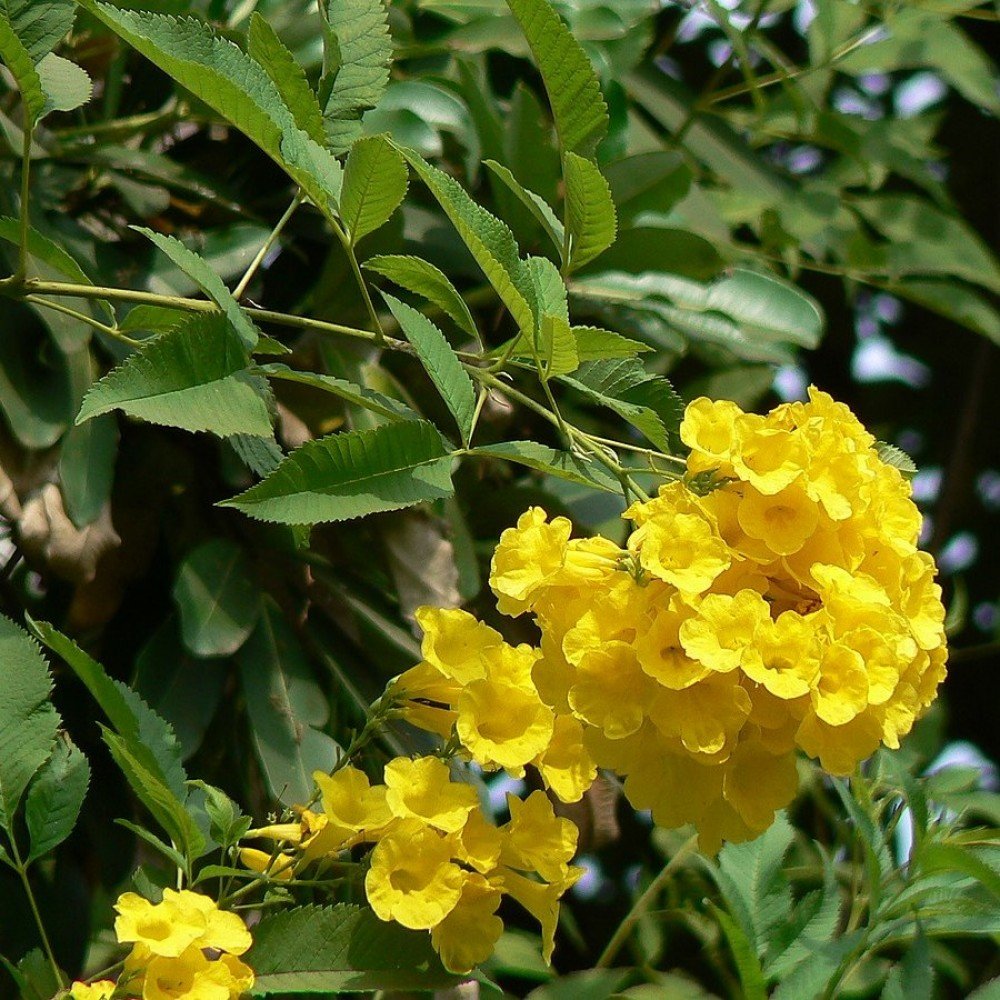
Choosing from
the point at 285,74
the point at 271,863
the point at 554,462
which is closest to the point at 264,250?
the point at 285,74

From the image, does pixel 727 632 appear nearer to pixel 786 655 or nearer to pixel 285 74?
pixel 786 655

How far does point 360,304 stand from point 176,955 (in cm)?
60

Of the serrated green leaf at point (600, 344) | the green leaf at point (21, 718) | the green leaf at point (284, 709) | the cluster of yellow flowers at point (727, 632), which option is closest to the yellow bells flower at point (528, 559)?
the cluster of yellow flowers at point (727, 632)

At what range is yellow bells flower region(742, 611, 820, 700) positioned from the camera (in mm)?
508

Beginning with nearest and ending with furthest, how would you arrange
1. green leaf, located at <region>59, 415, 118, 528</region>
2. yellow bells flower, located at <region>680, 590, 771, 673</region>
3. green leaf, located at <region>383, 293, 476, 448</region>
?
1. yellow bells flower, located at <region>680, 590, 771, 673</region>
2. green leaf, located at <region>383, 293, 476, 448</region>
3. green leaf, located at <region>59, 415, 118, 528</region>

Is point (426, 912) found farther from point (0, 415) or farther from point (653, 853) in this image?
point (653, 853)

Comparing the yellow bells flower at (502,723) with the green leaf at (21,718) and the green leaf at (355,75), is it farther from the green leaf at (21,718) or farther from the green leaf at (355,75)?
the green leaf at (355,75)

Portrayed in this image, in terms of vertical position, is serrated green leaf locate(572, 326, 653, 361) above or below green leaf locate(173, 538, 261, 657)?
above

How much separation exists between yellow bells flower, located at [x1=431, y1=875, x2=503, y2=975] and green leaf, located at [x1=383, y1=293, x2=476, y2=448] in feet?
0.64

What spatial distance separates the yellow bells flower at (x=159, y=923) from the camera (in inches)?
21.7

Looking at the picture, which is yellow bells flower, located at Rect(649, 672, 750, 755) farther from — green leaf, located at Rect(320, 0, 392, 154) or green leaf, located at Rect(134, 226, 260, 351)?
green leaf, located at Rect(320, 0, 392, 154)

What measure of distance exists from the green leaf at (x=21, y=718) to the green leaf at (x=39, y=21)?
0.28 m

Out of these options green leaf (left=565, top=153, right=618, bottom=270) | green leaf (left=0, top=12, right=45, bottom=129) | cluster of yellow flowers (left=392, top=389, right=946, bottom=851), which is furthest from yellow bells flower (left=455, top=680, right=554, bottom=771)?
green leaf (left=0, top=12, right=45, bottom=129)

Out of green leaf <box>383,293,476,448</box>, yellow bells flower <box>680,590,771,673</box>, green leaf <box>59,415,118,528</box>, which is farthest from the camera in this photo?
green leaf <box>59,415,118,528</box>
